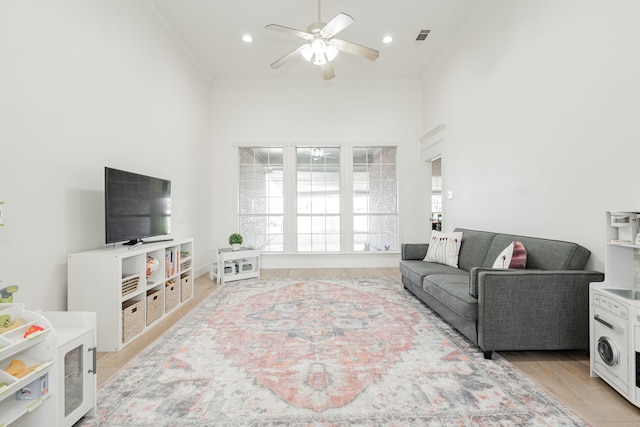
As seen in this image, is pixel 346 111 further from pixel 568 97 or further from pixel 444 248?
pixel 568 97

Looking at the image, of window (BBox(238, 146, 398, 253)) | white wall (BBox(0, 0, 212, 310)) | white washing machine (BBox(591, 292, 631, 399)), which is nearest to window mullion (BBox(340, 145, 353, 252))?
window (BBox(238, 146, 398, 253))

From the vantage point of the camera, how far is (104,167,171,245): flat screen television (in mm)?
2480

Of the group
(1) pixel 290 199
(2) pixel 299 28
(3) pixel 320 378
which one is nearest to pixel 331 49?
(2) pixel 299 28

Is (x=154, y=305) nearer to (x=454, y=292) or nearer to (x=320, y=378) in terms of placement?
(x=320, y=378)

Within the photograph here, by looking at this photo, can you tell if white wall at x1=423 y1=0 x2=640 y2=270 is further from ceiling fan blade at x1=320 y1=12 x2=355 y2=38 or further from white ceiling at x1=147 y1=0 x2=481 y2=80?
ceiling fan blade at x1=320 y1=12 x2=355 y2=38

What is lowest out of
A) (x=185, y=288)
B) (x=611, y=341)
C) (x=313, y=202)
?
(x=185, y=288)

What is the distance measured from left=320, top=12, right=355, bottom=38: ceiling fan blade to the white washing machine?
2.76 metres

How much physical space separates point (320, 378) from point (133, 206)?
233 cm

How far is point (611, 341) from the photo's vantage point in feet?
5.47

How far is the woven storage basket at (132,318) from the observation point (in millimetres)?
2398

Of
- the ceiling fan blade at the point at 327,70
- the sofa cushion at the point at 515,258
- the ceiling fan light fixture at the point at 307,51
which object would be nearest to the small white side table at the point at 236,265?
the ceiling fan blade at the point at 327,70

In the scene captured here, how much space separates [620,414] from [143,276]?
3.41 metres

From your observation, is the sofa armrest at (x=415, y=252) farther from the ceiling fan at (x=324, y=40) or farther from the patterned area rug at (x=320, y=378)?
the ceiling fan at (x=324, y=40)

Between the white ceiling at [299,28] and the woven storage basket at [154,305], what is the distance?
3335mm
